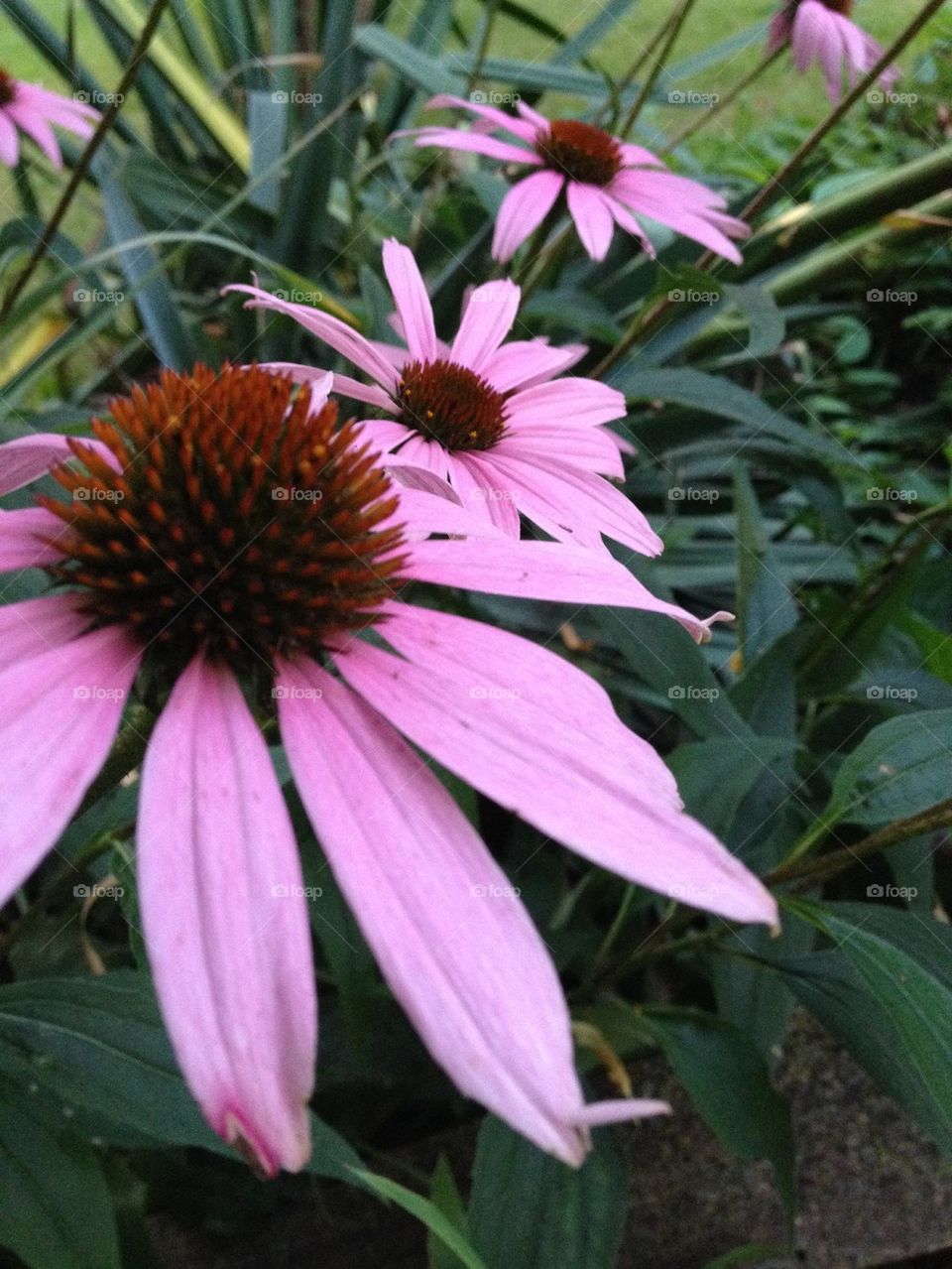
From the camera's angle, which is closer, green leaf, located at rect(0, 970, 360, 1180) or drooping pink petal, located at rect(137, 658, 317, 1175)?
drooping pink petal, located at rect(137, 658, 317, 1175)

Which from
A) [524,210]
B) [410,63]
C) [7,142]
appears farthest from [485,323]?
[410,63]

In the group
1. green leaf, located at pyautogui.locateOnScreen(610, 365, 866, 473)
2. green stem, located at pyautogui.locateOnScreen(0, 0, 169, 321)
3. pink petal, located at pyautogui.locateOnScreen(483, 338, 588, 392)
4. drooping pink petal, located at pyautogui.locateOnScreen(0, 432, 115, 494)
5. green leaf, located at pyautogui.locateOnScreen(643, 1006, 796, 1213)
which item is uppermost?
green stem, located at pyautogui.locateOnScreen(0, 0, 169, 321)

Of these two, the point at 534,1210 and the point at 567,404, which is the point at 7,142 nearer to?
the point at 567,404

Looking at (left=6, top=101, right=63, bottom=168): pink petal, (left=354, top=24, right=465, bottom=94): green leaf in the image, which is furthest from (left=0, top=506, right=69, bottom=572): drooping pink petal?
(left=354, top=24, right=465, bottom=94): green leaf

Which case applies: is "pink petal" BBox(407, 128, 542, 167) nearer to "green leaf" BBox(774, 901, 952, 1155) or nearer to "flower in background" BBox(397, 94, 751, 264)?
"flower in background" BBox(397, 94, 751, 264)

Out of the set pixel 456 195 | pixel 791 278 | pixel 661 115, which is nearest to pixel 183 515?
pixel 791 278
